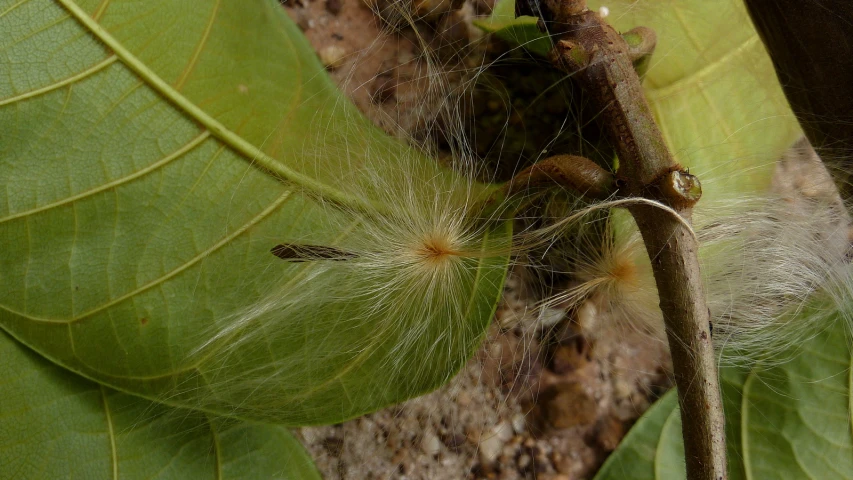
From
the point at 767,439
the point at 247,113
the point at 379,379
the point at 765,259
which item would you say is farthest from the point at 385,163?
the point at 767,439

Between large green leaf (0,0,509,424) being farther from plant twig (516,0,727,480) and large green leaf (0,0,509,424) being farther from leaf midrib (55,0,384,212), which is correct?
plant twig (516,0,727,480)

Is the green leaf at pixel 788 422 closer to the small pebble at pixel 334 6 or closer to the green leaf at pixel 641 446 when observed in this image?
the green leaf at pixel 641 446

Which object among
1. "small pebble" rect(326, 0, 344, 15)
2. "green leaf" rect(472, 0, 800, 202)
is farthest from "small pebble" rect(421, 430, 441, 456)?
"small pebble" rect(326, 0, 344, 15)

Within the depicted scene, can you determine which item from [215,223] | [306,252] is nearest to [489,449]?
[306,252]

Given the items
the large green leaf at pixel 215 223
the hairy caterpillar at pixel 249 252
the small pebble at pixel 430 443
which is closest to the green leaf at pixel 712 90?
the hairy caterpillar at pixel 249 252

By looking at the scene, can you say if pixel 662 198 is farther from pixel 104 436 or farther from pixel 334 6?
pixel 104 436

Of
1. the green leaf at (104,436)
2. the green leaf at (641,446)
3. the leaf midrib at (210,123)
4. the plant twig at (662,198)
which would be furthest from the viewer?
the green leaf at (641,446)

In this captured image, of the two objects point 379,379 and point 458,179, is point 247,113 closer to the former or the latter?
point 458,179
